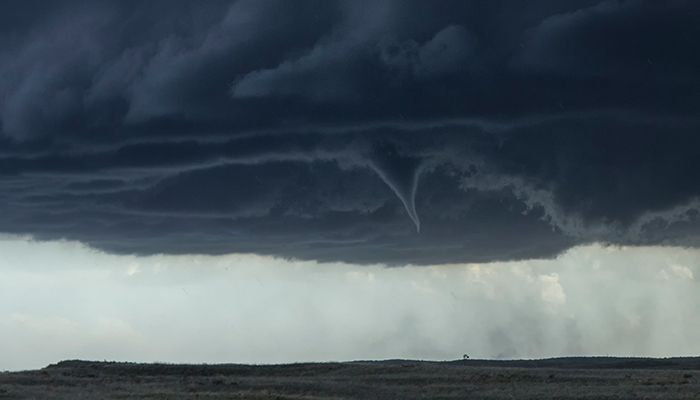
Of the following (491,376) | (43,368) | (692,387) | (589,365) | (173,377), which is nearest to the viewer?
(692,387)

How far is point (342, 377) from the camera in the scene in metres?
59.9

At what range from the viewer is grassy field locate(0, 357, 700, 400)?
156 feet

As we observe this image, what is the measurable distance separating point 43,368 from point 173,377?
14311 mm

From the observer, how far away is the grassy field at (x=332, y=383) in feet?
156

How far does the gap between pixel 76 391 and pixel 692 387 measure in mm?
39940

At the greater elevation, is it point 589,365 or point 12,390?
point 589,365

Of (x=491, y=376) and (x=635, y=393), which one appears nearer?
(x=635, y=393)

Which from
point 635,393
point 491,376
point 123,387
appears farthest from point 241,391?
point 635,393

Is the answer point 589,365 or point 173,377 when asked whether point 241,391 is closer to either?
point 173,377

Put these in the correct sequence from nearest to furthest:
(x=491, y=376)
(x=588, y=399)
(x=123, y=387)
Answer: (x=588, y=399), (x=123, y=387), (x=491, y=376)

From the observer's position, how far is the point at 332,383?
2149 inches

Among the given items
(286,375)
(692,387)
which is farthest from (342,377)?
(692,387)

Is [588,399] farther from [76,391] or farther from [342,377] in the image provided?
[76,391]

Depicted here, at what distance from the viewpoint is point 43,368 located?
6719 cm
